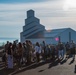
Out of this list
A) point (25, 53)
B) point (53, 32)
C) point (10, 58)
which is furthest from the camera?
point (53, 32)

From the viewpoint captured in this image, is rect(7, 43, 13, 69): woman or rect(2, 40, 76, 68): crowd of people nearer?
rect(7, 43, 13, 69): woman

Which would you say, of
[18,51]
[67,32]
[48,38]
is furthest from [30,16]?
[18,51]

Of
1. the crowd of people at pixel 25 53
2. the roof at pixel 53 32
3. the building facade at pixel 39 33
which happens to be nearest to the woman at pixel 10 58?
the crowd of people at pixel 25 53

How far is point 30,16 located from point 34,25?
18.1 ft

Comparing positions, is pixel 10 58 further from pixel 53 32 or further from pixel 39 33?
pixel 39 33

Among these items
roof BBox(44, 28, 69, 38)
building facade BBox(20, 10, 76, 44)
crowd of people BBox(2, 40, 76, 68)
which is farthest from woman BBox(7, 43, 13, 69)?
roof BBox(44, 28, 69, 38)

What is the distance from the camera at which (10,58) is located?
21.6 m

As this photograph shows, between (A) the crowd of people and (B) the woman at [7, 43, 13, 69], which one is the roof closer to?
(A) the crowd of people

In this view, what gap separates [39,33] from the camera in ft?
562

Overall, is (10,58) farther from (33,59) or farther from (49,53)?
(49,53)

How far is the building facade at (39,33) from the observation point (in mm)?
154250

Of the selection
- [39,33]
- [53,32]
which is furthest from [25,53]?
[39,33]

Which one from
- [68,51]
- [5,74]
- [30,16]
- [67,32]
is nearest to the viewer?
[5,74]

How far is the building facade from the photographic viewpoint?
154 m
